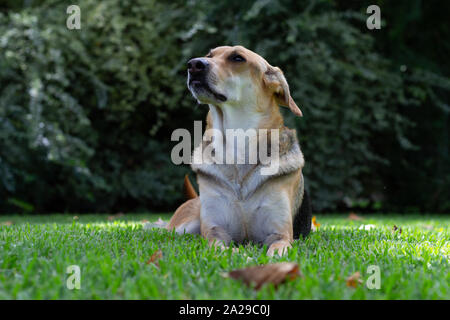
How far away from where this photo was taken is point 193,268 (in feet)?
7.32

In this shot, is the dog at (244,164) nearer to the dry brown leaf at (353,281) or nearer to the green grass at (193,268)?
the green grass at (193,268)

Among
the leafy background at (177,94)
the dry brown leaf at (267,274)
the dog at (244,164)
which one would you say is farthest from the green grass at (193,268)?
the leafy background at (177,94)

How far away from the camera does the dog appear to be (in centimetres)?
325

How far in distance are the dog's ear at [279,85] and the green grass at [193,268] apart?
1052 millimetres

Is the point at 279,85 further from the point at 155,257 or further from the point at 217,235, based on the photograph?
the point at 155,257

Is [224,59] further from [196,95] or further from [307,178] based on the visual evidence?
[307,178]

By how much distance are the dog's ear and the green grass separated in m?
1.05

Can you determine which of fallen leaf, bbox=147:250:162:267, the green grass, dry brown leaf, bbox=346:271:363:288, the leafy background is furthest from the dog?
the leafy background

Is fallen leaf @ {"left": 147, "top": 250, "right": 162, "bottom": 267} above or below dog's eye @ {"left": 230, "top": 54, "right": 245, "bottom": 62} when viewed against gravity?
below

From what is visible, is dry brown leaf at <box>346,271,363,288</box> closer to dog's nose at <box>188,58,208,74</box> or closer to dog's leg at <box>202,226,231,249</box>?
dog's leg at <box>202,226,231,249</box>

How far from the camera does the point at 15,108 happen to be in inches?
251

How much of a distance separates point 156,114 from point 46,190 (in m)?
2.17
